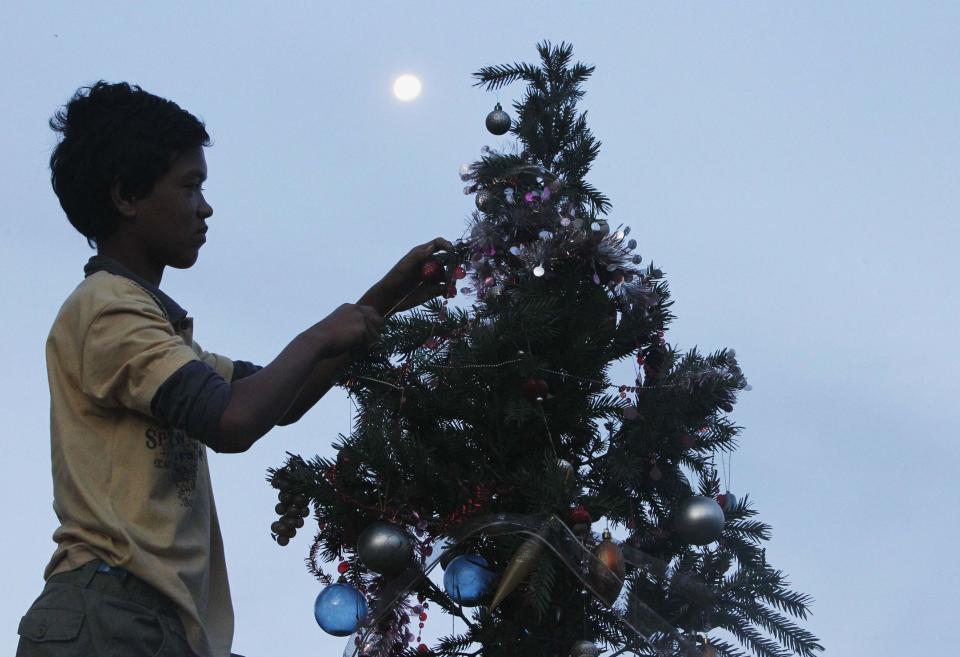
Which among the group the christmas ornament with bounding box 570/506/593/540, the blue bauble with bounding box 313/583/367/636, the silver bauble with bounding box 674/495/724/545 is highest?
the silver bauble with bounding box 674/495/724/545

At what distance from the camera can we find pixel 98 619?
5.42 ft

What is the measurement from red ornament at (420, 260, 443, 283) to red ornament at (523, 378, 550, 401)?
330 millimetres

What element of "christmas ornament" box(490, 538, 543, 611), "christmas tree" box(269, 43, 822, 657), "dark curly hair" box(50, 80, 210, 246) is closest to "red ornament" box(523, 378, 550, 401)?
"christmas tree" box(269, 43, 822, 657)

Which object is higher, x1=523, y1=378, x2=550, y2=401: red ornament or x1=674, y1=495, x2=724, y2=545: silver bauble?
x1=523, y1=378, x2=550, y2=401: red ornament

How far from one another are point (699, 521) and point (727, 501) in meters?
0.20

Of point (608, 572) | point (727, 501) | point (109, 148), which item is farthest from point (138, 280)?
point (727, 501)

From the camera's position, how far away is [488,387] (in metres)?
2.08

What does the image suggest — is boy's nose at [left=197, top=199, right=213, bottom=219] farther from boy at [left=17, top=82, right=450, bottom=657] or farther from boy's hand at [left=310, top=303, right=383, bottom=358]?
boy's hand at [left=310, top=303, right=383, bottom=358]

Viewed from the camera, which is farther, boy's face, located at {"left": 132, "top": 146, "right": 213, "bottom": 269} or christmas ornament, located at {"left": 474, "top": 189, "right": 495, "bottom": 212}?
christmas ornament, located at {"left": 474, "top": 189, "right": 495, "bottom": 212}

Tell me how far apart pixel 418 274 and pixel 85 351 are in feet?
2.40

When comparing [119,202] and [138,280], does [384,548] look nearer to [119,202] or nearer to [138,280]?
[138,280]

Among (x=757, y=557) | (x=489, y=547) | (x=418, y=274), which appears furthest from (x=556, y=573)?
(x=418, y=274)

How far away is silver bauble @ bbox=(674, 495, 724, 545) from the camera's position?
6.73ft

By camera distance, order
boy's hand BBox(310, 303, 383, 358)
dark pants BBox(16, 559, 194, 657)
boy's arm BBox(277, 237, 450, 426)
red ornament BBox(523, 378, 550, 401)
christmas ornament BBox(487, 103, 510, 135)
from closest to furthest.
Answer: dark pants BBox(16, 559, 194, 657)
boy's hand BBox(310, 303, 383, 358)
red ornament BBox(523, 378, 550, 401)
boy's arm BBox(277, 237, 450, 426)
christmas ornament BBox(487, 103, 510, 135)
